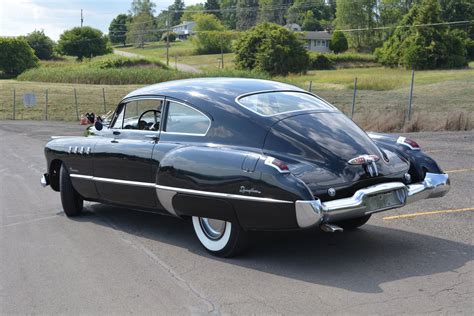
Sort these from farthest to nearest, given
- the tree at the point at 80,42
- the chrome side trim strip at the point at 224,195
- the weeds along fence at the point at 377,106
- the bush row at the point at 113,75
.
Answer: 1. the tree at the point at 80,42
2. the bush row at the point at 113,75
3. the weeds along fence at the point at 377,106
4. the chrome side trim strip at the point at 224,195

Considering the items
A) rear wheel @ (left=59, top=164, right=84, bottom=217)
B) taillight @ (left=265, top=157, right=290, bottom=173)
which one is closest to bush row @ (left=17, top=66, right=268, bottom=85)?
rear wheel @ (left=59, top=164, right=84, bottom=217)

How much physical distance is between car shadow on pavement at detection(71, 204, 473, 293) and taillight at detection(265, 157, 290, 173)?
0.93m

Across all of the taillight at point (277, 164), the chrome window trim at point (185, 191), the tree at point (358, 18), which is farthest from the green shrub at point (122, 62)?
the taillight at point (277, 164)

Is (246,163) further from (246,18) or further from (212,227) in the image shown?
(246,18)

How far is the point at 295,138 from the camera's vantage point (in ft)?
18.4

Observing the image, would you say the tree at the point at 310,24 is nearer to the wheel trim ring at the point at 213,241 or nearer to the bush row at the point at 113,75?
the bush row at the point at 113,75

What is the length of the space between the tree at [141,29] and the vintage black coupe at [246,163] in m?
137

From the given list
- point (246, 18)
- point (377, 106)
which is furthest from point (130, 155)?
point (246, 18)

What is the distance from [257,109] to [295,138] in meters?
0.60

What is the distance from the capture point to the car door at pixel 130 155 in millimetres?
6398

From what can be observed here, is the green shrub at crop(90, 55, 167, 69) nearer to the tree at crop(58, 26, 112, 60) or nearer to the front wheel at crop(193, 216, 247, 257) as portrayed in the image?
the tree at crop(58, 26, 112, 60)

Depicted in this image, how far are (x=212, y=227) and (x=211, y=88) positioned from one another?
1.50m

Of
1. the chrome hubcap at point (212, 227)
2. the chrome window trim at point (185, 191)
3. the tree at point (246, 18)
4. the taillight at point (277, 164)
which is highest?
the tree at point (246, 18)

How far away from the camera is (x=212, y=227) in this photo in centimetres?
593
